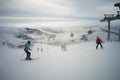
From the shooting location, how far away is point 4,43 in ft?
46.4

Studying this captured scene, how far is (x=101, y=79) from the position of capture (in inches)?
183

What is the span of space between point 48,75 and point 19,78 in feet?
3.82

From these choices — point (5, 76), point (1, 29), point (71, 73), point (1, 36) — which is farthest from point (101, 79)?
point (1, 29)

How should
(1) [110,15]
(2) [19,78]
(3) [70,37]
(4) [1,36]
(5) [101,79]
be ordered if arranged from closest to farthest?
(5) [101,79] < (2) [19,78] < (1) [110,15] < (4) [1,36] < (3) [70,37]

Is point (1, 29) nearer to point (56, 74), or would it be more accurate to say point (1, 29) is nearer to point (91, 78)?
point (56, 74)

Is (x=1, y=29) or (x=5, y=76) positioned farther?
(x=1, y=29)

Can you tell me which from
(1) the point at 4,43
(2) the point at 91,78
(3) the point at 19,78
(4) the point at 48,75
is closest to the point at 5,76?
(3) the point at 19,78

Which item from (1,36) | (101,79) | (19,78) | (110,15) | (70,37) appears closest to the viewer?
(101,79)

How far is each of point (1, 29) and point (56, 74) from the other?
44.2 feet

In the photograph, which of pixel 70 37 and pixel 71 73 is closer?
pixel 71 73

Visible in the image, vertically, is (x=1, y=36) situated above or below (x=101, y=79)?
above

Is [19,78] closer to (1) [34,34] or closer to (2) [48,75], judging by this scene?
(2) [48,75]

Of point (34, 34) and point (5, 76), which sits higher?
point (34, 34)

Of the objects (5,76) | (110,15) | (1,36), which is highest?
(110,15)
